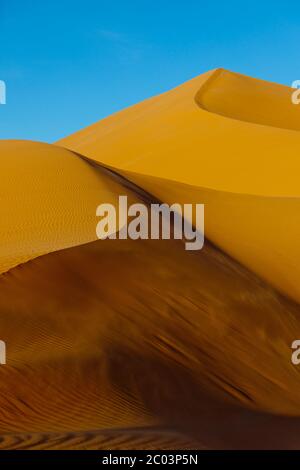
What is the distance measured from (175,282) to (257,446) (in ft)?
17.2

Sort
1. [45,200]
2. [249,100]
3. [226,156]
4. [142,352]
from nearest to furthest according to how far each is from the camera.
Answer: [142,352]
[45,200]
[226,156]
[249,100]

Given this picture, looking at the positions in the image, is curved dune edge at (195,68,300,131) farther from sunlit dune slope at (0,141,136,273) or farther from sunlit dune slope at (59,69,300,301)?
sunlit dune slope at (0,141,136,273)

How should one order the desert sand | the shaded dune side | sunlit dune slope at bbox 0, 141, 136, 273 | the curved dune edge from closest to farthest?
the shaded dune side, the desert sand, sunlit dune slope at bbox 0, 141, 136, 273, the curved dune edge

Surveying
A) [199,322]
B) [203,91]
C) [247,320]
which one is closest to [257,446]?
[199,322]

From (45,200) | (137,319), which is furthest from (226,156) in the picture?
(137,319)

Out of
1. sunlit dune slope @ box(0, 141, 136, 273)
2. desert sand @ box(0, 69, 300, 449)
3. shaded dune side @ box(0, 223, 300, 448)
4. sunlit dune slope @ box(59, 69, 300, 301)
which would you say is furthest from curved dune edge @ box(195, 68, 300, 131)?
shaded dune side @ box(0, 223, 300, 448)

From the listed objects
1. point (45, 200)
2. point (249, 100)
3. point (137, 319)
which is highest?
point (249, 100)

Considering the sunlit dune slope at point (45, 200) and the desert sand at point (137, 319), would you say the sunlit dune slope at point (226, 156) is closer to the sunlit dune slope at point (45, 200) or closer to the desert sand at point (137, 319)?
the desert sand at point (137, 319)

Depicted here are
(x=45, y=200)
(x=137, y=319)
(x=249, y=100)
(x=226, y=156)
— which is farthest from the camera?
(x=249, y=100)

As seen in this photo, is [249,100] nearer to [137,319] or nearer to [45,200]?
[45,200]

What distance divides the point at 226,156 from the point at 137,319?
26560 mm

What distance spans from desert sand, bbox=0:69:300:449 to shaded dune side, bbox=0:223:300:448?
28mm

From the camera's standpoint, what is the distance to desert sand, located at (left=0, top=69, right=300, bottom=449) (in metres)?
8.98

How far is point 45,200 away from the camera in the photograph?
58.1 ft
